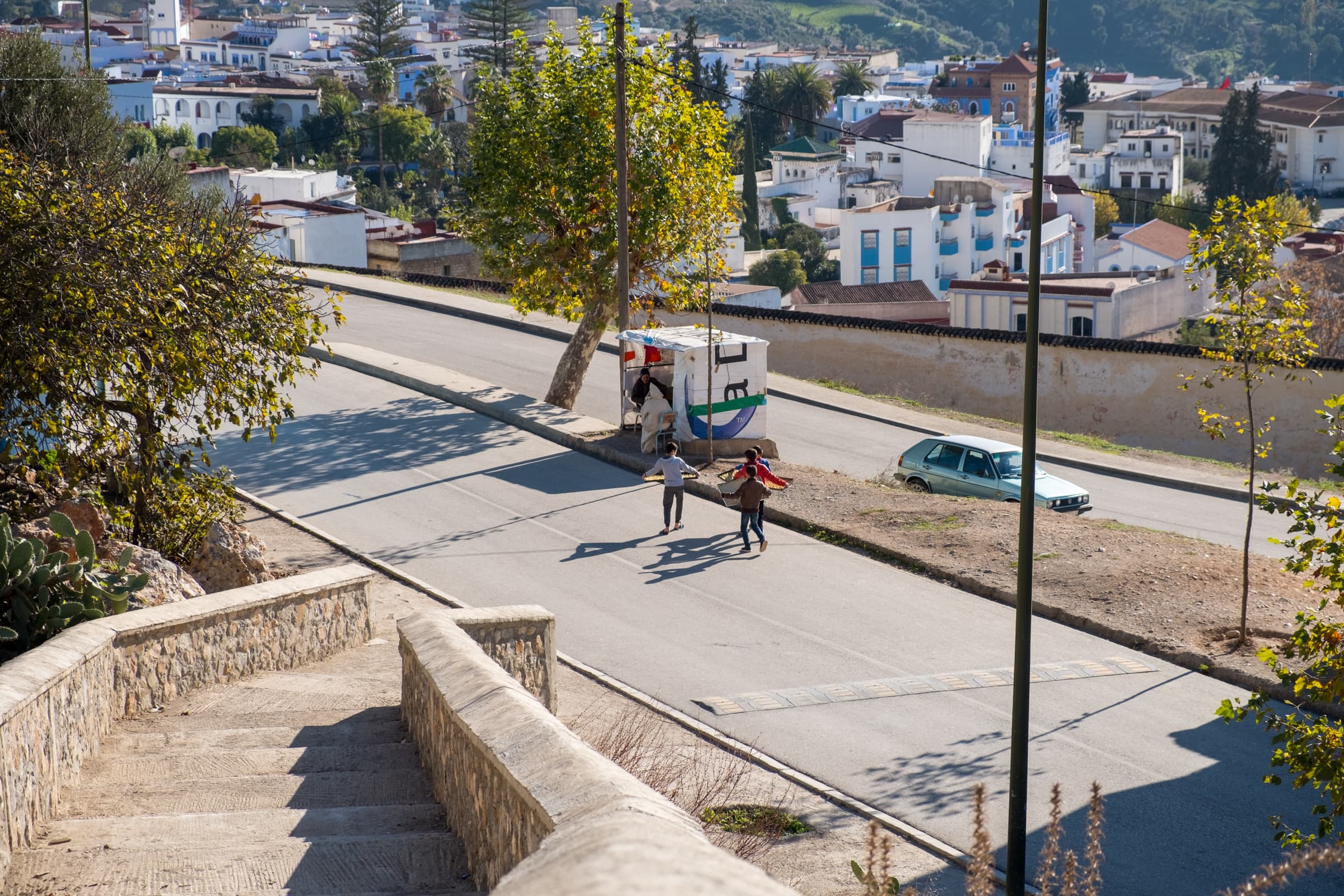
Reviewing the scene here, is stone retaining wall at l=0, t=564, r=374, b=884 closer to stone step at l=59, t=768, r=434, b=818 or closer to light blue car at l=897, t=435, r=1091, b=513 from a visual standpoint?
stone step at l=59, t=768, r=434, b=818

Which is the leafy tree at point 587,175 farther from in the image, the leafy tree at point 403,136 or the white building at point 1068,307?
the leafy tree at point 403,136

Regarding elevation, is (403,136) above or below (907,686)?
above

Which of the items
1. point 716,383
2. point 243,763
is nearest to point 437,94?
point 716,383

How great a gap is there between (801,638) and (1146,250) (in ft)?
246

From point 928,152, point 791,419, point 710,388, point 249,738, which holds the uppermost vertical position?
point 928,152

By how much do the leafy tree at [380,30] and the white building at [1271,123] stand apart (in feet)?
245

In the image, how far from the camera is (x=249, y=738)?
27.0ft

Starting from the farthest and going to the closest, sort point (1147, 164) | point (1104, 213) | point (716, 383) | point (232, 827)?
point (1147, 164) → point (1104, 213) → point (716, 383) → point (232, 827)

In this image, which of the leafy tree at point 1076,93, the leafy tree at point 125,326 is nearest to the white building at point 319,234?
the leafy tree at point 125,326

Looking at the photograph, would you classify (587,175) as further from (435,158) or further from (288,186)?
(435,158)

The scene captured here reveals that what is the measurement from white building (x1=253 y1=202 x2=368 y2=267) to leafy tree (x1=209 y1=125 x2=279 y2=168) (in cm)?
5316

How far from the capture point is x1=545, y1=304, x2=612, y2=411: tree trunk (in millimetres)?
25797

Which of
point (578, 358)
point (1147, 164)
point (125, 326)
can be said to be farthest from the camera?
point (1147, 164)

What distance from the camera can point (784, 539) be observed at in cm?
1889
